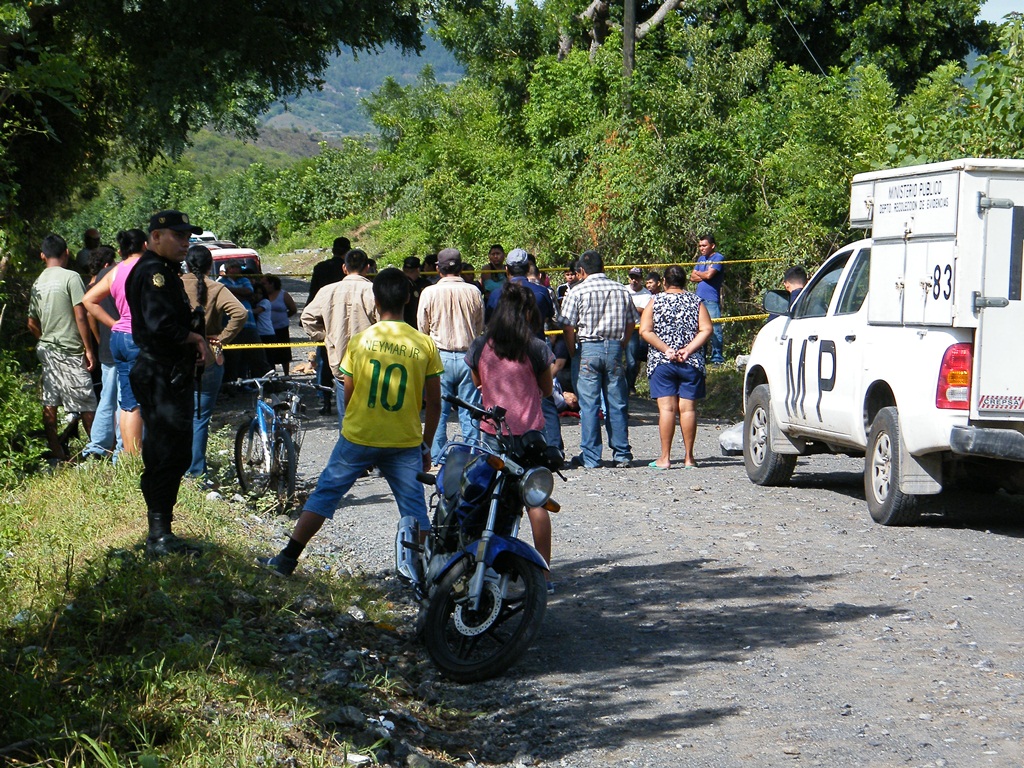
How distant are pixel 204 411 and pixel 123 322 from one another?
3.21ft

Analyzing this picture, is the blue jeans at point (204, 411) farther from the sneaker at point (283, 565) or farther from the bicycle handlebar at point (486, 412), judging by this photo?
the bicycle handlebar at point (486, 412)

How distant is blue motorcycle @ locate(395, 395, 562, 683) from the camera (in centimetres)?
625

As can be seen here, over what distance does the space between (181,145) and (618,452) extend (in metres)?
6.77

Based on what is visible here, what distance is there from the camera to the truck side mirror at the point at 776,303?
453 inches

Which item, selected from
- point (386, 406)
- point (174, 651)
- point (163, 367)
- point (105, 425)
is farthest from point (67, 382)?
point (174, 651)

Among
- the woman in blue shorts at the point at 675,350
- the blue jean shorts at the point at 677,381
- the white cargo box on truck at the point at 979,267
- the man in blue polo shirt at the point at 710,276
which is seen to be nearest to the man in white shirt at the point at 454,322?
the woman in blue shorts at the point at 675,350

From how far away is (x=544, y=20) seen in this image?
35000 millimetres

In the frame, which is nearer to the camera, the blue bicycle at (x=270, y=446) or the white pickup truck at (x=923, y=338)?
the white pickup truck at (x=923, y=338)

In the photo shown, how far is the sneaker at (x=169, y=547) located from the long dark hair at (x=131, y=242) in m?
3.14

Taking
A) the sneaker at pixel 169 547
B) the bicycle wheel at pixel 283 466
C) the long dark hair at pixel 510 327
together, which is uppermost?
the long dark hair at pixel 510 327

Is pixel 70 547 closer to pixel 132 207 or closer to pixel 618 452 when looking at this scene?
pixel 618 452

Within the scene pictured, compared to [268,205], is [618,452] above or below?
below

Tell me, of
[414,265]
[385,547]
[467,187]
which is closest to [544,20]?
[467,187]

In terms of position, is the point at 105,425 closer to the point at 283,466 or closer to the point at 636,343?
the point at 283,466
